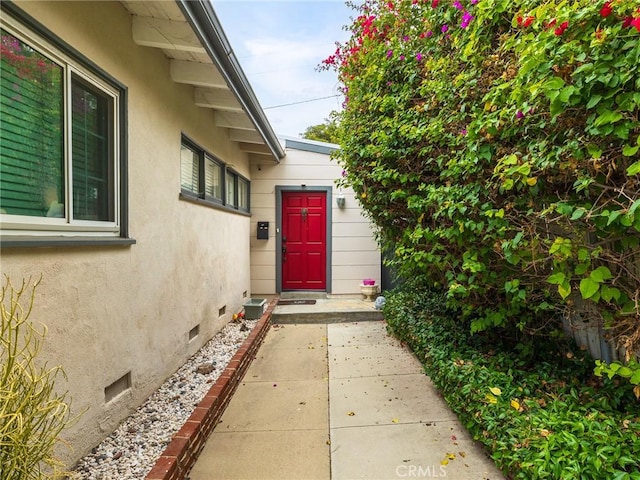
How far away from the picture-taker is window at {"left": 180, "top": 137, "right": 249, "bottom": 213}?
152 inches

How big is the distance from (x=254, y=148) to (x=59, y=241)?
4.74m

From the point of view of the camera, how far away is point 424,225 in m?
3.14

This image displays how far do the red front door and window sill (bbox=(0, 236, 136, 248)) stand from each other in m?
4.69

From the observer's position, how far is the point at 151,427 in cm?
243

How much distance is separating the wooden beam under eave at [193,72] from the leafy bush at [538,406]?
341cm

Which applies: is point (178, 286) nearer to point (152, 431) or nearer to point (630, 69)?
point (152, 431)

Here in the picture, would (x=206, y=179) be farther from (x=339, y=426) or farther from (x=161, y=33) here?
(x=339, y=426)

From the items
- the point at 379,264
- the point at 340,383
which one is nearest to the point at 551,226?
the point at 340,383

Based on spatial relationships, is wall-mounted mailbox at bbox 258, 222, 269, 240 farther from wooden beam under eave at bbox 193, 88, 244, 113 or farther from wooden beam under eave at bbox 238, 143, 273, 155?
wooden beam under eave at bbox 193, 88, 244, 113

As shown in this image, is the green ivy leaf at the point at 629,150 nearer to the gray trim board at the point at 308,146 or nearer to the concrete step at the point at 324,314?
the concrete step at the point at 324,314

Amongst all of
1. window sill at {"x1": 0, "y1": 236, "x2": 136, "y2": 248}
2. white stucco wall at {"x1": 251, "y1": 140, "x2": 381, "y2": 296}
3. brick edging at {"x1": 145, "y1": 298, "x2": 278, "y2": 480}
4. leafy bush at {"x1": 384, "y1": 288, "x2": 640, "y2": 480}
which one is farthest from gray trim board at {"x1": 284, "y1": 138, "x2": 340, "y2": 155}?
window sill at {"x1": 0, "y1": 236, "x2": 136, "y2": 248}

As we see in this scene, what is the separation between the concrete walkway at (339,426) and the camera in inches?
84.3

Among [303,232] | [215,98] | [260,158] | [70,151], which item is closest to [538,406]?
[70,151]

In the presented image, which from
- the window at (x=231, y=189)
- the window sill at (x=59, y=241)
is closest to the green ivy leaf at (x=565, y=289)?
the window sill at (x=59, y=241)
